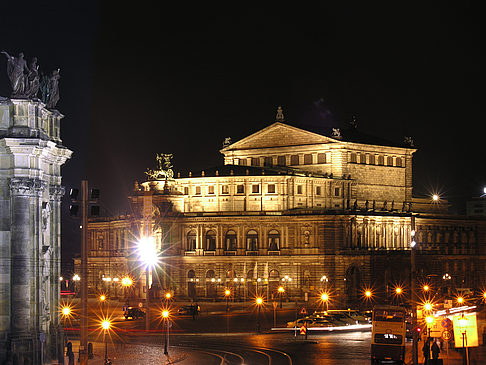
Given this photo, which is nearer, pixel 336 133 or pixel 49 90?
pixel 49 90

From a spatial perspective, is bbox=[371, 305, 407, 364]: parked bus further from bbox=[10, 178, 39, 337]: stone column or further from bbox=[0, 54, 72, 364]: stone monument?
bbox=[10, 178, 39, 337]: stone column

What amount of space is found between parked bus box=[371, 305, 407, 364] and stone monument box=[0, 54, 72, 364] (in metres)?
21.3

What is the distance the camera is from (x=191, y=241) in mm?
159875

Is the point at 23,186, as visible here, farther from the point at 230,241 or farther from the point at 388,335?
the point at 230,241

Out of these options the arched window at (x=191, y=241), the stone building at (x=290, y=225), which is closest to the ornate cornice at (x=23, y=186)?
the stone building at (x=290, y=225)

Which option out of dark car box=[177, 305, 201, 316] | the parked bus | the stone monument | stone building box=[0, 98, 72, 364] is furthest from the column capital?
dark car box=[177, 305, 201, 316]

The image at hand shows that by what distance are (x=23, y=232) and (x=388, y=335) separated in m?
25.2

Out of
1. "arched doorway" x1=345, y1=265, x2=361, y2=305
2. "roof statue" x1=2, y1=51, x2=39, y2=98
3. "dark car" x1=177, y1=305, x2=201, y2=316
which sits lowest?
"dark car" x1=177, y1=305, x2=201, y2=316

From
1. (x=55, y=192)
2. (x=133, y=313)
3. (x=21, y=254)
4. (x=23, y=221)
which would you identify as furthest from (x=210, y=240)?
(x=21, y=254)

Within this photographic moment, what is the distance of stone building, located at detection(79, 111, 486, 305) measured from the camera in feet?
510

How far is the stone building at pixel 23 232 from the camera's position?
209 ft

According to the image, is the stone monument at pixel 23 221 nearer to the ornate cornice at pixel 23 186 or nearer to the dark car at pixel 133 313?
the ornate cornice at pixel 23 186

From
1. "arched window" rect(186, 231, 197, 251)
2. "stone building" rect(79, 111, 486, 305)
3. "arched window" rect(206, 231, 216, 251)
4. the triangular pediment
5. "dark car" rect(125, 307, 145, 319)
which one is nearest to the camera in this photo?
"dark car" rect(125, 307, 145, 319)

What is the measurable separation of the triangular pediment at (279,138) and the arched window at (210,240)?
2151 cm
